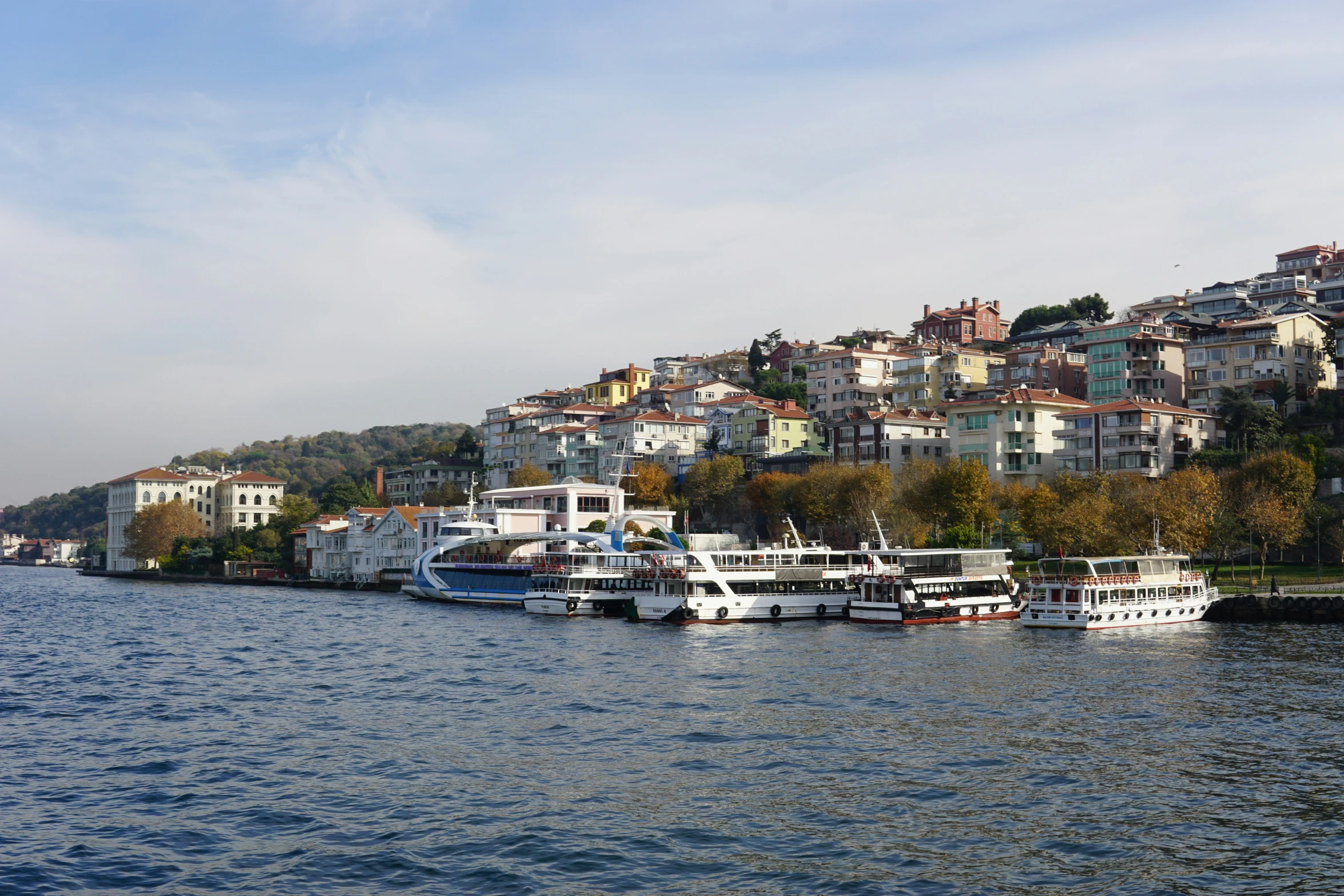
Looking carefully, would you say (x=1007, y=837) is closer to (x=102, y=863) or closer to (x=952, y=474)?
(x=102, y=863)

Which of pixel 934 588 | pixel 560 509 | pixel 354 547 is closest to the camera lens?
pixel 934 588

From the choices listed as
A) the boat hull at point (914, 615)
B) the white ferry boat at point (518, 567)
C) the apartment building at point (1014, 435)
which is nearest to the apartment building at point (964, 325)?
the apartment building at point (1014, 435)

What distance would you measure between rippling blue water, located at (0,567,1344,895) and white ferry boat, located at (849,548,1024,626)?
12142 mm

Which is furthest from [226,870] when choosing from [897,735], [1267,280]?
[1267,280]

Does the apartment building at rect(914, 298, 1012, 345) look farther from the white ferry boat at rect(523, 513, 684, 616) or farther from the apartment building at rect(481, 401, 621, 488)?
the white ferry boat at rect(523, 513, 684, 616)

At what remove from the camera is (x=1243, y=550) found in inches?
2928

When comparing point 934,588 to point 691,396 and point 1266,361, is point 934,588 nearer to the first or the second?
point 1266,361

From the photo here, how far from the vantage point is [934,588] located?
63250 millimetres

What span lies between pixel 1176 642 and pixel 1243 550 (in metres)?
27.5

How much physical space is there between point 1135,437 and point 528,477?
212ft

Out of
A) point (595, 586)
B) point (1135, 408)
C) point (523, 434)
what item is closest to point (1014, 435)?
point (1135, 408)

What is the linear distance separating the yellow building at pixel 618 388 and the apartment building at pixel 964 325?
39061 mm

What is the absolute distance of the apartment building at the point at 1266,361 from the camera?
103312 millimetres

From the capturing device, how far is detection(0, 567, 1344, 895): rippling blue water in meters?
20.0
